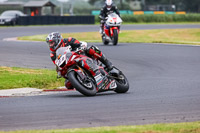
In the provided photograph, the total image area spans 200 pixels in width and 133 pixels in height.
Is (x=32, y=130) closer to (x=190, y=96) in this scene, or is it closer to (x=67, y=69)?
(x=67, y=69)

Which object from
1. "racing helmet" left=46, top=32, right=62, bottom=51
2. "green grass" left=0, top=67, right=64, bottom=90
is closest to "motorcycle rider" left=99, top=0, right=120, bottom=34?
"green grass" left=0, top=67, right=64, bottom=90

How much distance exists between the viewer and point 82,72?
10117 mm

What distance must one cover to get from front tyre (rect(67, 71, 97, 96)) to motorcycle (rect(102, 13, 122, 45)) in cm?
1344

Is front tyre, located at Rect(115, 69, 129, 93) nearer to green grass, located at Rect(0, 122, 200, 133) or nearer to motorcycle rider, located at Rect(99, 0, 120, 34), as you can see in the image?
green grass, located at Rect(0, 122, 200, 133)

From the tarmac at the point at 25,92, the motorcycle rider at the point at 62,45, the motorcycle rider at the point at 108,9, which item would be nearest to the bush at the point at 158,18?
the motorcycle rider at the point at 108,9

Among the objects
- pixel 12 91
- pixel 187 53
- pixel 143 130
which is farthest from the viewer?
pixel 187 53

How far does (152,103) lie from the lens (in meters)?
9.22

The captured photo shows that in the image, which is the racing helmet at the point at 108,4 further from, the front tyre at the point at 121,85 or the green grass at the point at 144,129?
the green grass at the point at 144,129

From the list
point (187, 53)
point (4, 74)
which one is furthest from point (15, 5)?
point (4, 74)

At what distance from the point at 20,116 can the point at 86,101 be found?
186 centimetres

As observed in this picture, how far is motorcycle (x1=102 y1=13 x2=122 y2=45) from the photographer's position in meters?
23.5

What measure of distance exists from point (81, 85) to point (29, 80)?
3008mm

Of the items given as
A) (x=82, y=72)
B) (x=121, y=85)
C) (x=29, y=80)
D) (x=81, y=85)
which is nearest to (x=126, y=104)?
(x=81, y=85)

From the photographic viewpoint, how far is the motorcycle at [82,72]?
10008 mm
